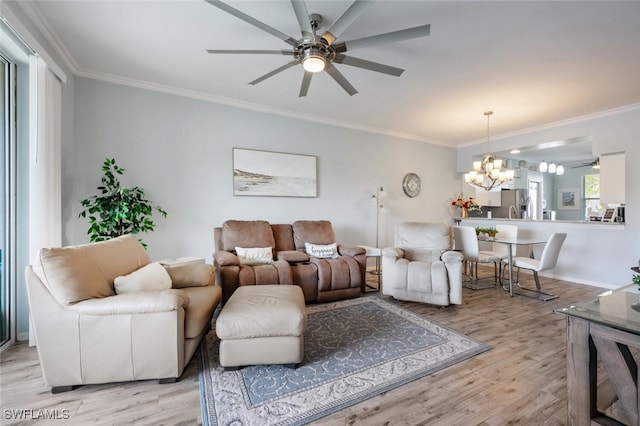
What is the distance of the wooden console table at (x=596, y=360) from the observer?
1.23 metres

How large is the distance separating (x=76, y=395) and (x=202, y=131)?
116 inches

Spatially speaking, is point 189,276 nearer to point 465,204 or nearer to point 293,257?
point 293,257

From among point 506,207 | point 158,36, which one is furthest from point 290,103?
point 506,207

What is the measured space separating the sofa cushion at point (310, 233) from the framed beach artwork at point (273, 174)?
22.7 inches

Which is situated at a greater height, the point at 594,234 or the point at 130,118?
the point at 130,118

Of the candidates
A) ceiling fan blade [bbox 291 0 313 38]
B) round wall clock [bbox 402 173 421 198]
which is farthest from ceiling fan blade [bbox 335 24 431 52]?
round wall clock [bbox 402 173 421 198]

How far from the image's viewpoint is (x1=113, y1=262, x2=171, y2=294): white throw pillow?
1.80 meters

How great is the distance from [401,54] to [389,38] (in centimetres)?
89

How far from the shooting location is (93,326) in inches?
61.2

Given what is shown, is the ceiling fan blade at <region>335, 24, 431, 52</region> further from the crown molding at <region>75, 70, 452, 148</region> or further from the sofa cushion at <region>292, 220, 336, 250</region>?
the sofa cushion at <region>292, 220, 336, 250</region>

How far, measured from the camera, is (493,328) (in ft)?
8.27

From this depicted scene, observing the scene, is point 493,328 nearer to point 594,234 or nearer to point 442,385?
point 442,385

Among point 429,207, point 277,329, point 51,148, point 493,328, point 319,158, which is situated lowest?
point 493,328

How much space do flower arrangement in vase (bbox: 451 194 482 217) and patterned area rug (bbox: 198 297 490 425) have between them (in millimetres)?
3827
